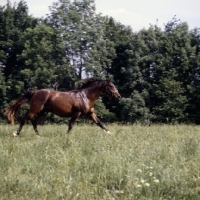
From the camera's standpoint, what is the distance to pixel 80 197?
4730 millimetres

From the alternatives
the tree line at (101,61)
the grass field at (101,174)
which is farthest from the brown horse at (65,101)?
the tree line at (101,61)

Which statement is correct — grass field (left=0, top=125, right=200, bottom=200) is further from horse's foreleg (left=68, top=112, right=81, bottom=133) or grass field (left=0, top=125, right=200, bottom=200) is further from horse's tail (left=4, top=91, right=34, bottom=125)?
horse's tail (left=4, top=91, right=34, bottom=125)

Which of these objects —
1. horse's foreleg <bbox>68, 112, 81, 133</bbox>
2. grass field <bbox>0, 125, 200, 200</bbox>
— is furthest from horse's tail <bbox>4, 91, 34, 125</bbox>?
grass field <bbox>0, 125, 200, 200</bbox>

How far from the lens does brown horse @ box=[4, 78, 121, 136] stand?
38.9 ft

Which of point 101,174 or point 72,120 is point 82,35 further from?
point 101,174

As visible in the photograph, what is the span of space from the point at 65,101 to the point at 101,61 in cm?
3082

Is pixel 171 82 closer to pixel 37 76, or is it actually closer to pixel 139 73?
pixel 139 73

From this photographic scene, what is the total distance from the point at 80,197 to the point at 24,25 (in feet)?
136

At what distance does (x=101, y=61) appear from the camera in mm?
42500

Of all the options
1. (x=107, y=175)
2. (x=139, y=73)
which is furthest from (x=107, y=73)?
(x=107, y=175)

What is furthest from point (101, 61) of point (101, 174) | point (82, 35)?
point (101, 174)

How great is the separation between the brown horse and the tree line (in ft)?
79.8

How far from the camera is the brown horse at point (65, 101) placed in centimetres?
1184

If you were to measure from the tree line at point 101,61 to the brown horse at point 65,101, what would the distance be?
24.3 meters
